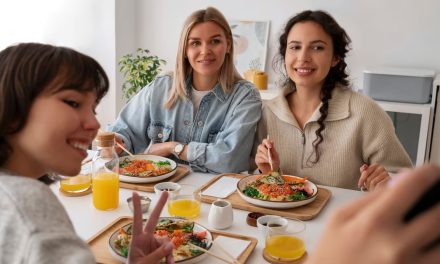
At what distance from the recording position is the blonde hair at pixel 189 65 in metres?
2.30

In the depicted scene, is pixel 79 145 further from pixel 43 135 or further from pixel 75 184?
pixel 75 184

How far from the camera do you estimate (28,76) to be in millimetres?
912

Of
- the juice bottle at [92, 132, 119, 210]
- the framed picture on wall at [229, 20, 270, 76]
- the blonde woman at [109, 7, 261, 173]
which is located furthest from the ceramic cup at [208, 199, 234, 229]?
the framed picture on wall at [229, 20, 270, 76]

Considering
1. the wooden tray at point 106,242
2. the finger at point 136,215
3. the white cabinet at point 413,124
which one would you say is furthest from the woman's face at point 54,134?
the white cabinet at point 413,124

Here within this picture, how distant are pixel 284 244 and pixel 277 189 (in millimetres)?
432

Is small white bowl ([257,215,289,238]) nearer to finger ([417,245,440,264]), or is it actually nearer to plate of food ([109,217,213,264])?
plate of food ([109,217,213,264])

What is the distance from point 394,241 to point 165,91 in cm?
207

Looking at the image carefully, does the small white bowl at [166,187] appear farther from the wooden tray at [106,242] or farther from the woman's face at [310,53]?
the woman's face at [310,53]

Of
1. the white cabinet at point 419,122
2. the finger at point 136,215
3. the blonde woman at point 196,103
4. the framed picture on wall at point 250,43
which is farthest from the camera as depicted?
the framed picture on wall at point 250,43

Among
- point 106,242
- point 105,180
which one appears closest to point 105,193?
point 105,180

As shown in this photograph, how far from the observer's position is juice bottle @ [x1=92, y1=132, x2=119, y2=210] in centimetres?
158

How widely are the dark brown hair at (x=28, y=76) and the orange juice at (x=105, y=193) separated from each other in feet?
2.14

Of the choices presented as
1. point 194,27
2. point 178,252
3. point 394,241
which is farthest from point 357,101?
point 394,241

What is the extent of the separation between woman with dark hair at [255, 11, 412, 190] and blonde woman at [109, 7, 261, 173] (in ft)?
0.53
